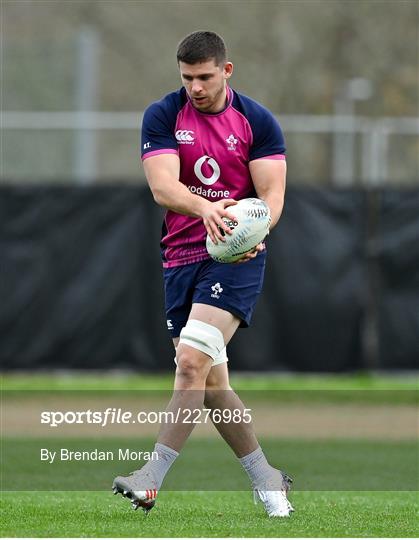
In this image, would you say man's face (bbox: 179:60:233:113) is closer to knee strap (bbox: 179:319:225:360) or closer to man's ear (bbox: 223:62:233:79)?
man's ear (bbox: 223:62:233:79)

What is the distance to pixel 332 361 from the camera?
1525 centimetres

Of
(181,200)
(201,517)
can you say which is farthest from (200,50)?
(201,517)

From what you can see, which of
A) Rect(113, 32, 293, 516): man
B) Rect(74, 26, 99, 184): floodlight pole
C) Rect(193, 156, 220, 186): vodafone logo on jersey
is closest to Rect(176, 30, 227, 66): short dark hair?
Rect(113, 32, 293, 516): man

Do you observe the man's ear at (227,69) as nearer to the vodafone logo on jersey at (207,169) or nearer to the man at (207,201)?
the man at (207,201)

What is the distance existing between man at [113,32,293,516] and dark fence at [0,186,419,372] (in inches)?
319

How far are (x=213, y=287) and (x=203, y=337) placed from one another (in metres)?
0.30

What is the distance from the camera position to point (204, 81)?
666 cm

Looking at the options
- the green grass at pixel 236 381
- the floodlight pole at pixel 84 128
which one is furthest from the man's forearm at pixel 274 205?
the floodlight pole at pixel 84 128

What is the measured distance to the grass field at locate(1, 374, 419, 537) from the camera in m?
6.25

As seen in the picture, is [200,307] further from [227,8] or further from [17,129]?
[227,8]

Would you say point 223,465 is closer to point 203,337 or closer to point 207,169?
point 203,337

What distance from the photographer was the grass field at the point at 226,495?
6.25 metres

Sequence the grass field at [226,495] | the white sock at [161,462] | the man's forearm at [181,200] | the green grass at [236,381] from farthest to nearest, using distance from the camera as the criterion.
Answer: the green grass at [236,381]
the man's forearm at [181,200]
the white sock at [161,462]
the grass field at [226,495]

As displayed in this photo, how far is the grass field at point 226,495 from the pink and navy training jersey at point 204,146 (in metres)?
1.39
